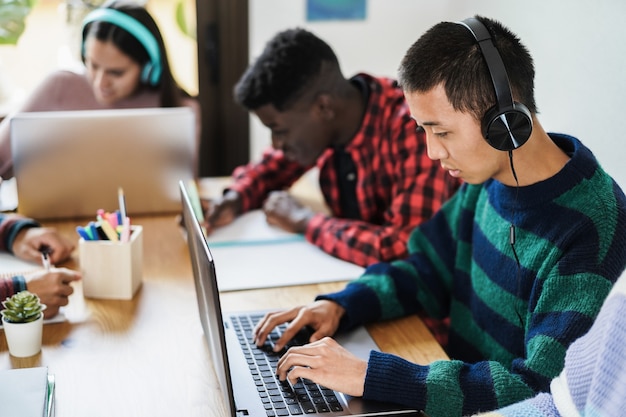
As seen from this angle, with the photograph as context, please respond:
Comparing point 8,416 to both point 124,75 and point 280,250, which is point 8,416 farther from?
point 124,75

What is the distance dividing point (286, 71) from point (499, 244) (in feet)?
2.43

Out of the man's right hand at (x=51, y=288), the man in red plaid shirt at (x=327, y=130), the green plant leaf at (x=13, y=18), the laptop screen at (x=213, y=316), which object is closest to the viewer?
the laptop screen at (x=213, y=316)

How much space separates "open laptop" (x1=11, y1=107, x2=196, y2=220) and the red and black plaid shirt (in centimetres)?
25

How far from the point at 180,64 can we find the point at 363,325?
1.67 m

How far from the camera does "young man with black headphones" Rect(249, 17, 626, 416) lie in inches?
42.1

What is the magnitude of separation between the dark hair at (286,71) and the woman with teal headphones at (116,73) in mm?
408

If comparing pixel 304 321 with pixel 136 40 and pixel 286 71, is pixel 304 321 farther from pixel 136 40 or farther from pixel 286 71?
pixel 136 40

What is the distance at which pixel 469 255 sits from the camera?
1.40 m

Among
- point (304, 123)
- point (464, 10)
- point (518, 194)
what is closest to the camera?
point (518, 194)

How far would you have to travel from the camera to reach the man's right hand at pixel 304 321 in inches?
49.4

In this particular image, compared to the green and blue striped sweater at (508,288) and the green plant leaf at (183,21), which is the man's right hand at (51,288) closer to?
the green and blue striped sweater at (508,288)

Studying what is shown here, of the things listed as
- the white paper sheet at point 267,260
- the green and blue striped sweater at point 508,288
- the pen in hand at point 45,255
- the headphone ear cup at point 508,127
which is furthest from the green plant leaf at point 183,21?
the headphone ear cup at point 508,127

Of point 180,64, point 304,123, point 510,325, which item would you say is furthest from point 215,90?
point 510,325

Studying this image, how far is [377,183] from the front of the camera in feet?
6.09
